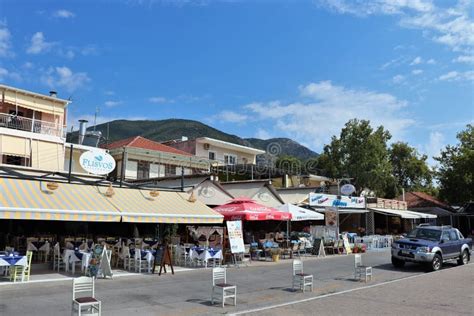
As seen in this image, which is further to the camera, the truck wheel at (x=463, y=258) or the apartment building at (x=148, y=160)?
the apartment building at (x=148, y=160)

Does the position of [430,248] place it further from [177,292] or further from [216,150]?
[216,150]

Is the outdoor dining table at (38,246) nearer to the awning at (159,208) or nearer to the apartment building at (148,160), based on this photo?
the awning at (159,208)

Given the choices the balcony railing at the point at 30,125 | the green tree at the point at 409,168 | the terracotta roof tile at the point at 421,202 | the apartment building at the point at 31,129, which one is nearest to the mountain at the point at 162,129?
the green tree at the point at 409,168

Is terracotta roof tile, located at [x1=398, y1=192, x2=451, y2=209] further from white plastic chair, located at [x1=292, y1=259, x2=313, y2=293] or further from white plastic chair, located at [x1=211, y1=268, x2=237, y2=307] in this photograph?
white plastic chair, located at [x1=211, y1=268, x2=237, y2=307]

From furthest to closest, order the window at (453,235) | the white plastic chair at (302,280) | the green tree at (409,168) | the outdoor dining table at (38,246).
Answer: the green tree at (409,168)
the window at (453,235)
the outdoor dining table at (38,246)
the white plastic chair at (302,280)

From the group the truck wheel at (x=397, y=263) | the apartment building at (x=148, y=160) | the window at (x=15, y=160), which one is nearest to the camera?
the truck wheel at (x=397, y=263)

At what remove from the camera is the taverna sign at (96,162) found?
17953mm

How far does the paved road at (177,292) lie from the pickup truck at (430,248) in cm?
84

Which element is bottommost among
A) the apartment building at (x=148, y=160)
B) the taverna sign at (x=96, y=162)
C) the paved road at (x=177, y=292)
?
the paved road at (x=177, y=292)

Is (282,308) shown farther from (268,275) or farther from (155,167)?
(155,167)

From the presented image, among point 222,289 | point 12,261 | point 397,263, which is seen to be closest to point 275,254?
point 397,263

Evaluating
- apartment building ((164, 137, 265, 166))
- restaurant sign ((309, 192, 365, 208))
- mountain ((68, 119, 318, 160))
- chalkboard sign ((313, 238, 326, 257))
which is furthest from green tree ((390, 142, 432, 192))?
mountain ((68, 119, 318, 160))

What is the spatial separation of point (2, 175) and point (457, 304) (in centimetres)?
1419

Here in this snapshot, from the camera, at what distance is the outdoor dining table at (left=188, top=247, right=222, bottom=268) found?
1700cm
